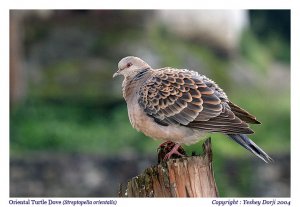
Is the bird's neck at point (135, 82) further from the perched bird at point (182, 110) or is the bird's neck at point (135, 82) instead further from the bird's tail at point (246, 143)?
the bird's tail at point (246, 143)

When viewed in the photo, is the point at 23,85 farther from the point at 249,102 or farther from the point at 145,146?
the point at 249,102

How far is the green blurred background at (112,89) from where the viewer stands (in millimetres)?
12320

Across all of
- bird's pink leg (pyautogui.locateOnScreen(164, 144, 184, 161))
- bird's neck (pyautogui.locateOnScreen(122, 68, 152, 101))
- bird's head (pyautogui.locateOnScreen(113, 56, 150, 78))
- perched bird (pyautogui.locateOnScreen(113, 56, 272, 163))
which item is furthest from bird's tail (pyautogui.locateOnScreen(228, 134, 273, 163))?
bird's head (pyautogui.locateOnScreen(113, 56, 150, 78))

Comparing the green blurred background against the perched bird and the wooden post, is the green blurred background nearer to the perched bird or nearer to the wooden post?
the perched bird

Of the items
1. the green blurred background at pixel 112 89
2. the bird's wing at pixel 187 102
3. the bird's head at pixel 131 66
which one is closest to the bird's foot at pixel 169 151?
the bird's wing at pixel 187 102

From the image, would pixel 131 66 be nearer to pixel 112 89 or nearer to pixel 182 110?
pixel 182 110

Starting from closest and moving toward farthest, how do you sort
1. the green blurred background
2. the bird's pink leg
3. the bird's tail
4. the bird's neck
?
the bird's tail < the bird's pink leg < the bird's neck < the green blurred background

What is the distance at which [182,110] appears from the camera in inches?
286

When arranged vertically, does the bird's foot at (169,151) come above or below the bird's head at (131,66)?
below

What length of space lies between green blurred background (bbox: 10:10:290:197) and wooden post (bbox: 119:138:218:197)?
555cm

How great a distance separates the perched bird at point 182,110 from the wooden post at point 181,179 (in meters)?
0.64

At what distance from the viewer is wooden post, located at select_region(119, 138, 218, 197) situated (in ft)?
20.8

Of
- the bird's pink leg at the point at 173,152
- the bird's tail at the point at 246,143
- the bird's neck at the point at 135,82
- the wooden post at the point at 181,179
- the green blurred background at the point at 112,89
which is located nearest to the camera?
the wooden post at the point at 181,179
